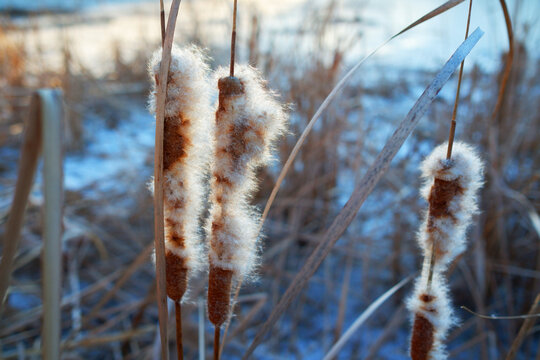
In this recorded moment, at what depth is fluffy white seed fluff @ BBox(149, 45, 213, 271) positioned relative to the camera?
52cm

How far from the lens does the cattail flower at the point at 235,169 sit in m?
0.50

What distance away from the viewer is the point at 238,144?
1.68 ft

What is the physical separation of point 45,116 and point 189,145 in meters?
0.22

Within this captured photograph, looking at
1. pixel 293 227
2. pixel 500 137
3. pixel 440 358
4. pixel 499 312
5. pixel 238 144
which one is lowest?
pixel 499 312

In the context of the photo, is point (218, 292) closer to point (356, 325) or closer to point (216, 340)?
point (216, 340)

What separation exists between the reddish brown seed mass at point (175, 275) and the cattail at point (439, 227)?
352mm

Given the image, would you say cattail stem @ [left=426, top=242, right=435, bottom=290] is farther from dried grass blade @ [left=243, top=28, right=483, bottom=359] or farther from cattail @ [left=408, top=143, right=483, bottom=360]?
dried grass blade @ [left=243, top=28, right=483, bottom=359]

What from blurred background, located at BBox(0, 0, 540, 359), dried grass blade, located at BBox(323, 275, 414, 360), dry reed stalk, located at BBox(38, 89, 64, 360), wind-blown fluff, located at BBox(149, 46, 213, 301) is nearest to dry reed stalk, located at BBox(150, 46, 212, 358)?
wind-blown fluff, located at BBox(149, 46, 213, 301)

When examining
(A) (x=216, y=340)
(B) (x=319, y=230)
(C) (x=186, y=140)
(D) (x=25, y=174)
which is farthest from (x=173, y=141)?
(B) (x=319, y=230)

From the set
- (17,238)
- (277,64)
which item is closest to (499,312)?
(277,64)

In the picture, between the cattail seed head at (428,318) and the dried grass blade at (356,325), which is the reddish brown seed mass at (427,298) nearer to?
the cattail seed head at (428,318)

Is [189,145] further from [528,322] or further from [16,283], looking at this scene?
[16,283]

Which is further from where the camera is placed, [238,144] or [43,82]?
[43,82]

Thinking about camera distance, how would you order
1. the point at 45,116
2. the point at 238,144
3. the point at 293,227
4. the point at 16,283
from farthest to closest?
the point at 293,227 < the point at 16,283 < the point at 238,144 < the point at 45,116
